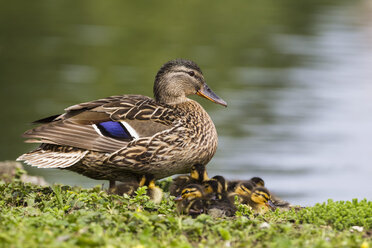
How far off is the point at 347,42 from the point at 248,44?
12.0 feet

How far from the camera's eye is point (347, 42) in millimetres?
24234

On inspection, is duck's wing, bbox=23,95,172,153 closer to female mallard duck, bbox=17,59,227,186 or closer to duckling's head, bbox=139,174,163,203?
female mallard duck, bbox=17,59,227,186

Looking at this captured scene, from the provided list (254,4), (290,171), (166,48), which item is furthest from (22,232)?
(254,4)

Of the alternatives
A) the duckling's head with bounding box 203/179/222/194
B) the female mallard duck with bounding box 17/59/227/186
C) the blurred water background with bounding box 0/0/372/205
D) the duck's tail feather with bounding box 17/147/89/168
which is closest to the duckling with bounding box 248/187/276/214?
the duckling's head with bounding box 203/179/222/194

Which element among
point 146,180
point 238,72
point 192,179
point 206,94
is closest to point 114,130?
point 146,180

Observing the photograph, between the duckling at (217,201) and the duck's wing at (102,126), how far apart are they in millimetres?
827

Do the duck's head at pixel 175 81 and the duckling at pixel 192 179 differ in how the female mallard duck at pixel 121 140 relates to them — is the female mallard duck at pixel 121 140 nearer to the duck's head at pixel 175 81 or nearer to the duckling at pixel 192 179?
the duckling at pixel 192 179

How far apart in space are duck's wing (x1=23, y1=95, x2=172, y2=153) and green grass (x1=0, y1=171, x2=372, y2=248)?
2.70ft

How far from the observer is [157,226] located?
15.6ft

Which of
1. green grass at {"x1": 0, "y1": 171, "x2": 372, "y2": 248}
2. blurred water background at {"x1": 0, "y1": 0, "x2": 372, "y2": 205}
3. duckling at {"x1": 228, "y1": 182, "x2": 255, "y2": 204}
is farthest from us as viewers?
blurred water background at {"x1": 0, "y1": 0, "x2": 372, "y2": 205}

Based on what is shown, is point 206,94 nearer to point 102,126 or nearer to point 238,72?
point 102,126

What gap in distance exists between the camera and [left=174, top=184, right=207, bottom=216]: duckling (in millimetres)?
5598

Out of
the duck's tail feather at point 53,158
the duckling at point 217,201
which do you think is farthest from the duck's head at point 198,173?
the duck's tail feather at point 53,158

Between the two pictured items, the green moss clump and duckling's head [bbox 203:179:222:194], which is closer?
the green moss clump
